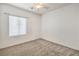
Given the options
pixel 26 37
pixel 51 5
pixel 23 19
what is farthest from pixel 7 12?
pixel 51 5

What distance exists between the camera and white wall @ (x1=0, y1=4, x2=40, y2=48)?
156 cm

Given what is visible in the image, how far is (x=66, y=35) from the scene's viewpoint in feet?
5.40

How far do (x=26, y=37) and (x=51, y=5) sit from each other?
0.77 m

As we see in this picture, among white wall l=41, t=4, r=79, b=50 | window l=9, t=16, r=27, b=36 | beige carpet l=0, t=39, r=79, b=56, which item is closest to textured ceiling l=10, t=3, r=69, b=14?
white wall l=41, t=4, r=79, b=50

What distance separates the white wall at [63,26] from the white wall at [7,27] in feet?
0.52

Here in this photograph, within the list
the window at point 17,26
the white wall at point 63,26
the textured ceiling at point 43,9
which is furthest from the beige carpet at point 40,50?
the textured ceiling at point 43,9

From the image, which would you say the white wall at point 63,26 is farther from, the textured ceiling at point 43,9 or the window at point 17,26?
the window at point 17,26

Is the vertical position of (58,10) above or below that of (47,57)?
above

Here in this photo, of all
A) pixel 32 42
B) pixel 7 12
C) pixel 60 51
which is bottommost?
pixel 60 51

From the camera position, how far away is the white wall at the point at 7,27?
156cm

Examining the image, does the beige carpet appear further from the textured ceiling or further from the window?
the textured ceiling

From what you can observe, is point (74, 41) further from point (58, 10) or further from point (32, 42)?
point (32, 42)

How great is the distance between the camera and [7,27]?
62.3 inches

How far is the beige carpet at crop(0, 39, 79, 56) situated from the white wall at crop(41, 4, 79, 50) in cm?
10
